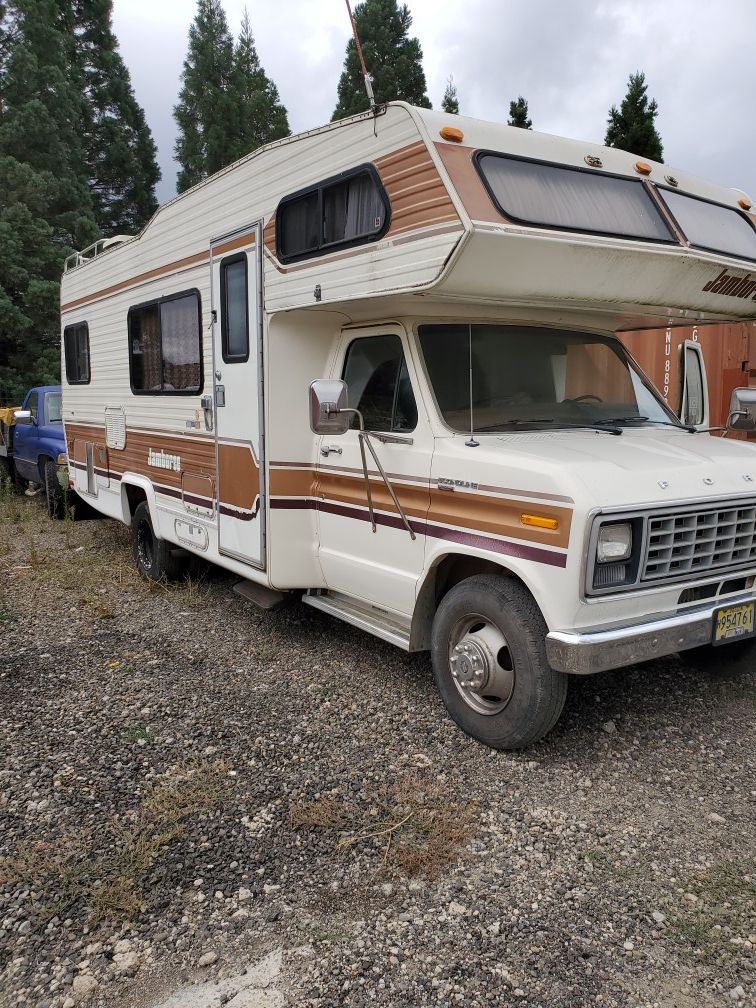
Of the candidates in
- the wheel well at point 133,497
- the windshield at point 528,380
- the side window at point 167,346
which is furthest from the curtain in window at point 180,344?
the windshield at point 528,380

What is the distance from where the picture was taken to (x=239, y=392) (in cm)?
512

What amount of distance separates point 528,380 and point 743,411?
55.4 inches

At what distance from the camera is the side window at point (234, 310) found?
16.6 ft

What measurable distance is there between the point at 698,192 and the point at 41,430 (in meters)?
8.66

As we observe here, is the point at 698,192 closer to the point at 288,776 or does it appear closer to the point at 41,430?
the point at 288,776

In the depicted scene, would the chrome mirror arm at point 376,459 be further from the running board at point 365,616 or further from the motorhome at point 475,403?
the running board at point 365,616

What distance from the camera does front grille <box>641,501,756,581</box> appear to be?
3.42m

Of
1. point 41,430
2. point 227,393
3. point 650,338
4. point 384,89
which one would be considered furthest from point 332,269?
point 384,89

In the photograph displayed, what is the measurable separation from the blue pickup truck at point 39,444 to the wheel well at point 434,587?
6607 mm

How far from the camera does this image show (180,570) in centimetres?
673

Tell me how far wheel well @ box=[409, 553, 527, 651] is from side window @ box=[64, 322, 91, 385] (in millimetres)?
5190

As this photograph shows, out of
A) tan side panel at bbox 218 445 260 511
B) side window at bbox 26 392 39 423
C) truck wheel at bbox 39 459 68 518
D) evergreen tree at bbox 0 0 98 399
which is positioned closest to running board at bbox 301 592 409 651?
tan side panel at bbox 218 445 260 511

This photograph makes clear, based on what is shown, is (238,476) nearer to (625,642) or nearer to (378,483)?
(378,483)

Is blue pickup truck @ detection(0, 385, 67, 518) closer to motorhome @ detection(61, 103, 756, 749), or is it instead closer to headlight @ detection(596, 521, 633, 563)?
motorhome @ detection(61, 103, 756, 749)
